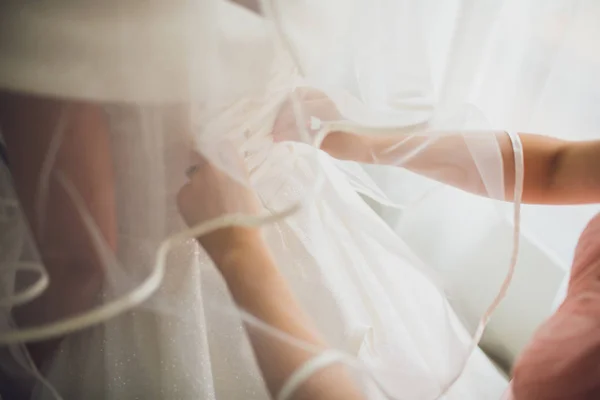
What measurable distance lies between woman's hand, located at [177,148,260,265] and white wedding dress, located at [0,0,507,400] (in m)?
0.01

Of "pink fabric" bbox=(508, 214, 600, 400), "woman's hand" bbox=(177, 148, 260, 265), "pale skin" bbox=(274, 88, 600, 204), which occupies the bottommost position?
"pink fabric" bbox=(508, 214, 600, 400)

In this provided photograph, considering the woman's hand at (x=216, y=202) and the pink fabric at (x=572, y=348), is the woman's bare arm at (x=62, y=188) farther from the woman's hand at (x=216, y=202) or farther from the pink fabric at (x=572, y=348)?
the pink fabric at (x=572, y=348)

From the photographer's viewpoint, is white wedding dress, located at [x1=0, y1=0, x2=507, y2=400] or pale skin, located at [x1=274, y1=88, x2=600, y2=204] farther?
pale skin, located at [x1=274, y1=88, x2=600, y2=204]

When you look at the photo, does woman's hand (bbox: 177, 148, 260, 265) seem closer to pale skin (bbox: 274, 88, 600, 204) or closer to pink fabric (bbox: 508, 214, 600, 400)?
pale skin (bbox: 274, 88, 600, 204)

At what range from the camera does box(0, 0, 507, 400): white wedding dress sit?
32cm

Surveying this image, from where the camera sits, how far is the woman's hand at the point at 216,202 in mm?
400

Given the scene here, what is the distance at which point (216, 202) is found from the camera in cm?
41

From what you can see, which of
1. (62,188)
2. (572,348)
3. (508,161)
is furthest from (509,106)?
(62,188)

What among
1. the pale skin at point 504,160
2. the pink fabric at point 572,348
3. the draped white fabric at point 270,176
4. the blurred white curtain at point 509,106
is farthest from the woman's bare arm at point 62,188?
the pink fabric at point 572,348

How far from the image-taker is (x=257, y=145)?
416mm

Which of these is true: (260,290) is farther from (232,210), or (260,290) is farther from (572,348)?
(572,348)

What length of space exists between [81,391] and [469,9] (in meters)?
0.43

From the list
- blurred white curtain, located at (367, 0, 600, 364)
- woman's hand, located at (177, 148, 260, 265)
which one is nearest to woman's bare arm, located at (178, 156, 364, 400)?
woman's hand, located at (177, 148, 260, 265)

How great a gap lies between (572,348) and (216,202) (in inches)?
12.4
